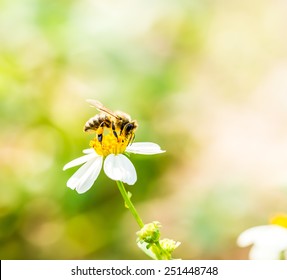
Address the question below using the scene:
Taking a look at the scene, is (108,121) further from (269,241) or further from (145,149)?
(269,241)

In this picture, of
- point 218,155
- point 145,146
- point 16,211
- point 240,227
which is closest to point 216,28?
point 218,155

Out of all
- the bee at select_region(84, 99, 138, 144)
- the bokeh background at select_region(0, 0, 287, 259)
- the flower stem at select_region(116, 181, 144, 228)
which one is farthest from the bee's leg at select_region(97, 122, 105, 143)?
the bokeh background at select_region(0, 0, 287, 259)

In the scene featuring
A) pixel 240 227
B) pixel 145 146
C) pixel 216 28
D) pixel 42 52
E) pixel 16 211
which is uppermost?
pixel 216 28

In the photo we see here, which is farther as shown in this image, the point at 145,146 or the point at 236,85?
the point at 236,85

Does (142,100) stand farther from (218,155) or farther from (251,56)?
(251,56)

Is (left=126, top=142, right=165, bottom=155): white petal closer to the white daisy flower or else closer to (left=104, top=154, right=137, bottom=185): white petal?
(left=104, top=154, right=137, bottom=185): white petal

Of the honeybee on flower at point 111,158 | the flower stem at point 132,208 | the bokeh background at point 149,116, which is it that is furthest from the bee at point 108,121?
the bokeh background at point 149,116

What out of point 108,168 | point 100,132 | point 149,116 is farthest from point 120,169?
point 149,116

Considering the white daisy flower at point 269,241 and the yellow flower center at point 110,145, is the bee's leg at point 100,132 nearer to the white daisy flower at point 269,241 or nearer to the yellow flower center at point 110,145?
the yellow flower center at point 110,145
